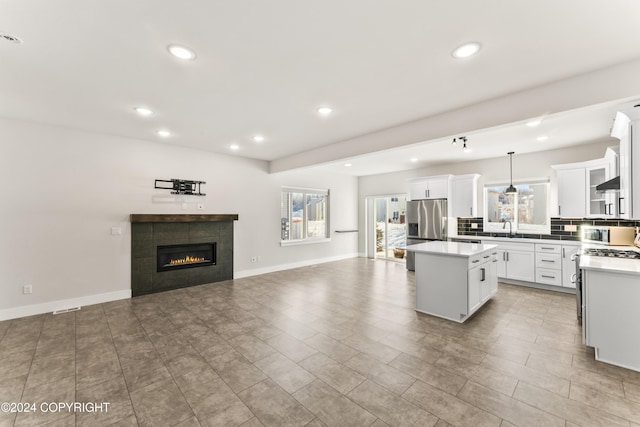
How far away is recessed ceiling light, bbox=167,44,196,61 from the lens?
2078 mm

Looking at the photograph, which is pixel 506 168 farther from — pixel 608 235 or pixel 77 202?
pixel 77 202

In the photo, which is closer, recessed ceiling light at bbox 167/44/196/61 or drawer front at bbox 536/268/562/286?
recessed ceiling light at bbox 167/44/196/61

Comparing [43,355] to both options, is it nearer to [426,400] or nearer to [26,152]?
[26,152]

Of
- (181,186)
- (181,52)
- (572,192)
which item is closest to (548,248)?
(572,192)

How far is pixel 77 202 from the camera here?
A: 13.7 ft

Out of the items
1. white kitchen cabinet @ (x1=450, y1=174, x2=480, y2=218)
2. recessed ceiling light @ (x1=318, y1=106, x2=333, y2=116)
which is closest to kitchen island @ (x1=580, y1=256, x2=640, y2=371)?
recessed ceiling light @ (x1=318, y1=106, x2=333, y2=116)

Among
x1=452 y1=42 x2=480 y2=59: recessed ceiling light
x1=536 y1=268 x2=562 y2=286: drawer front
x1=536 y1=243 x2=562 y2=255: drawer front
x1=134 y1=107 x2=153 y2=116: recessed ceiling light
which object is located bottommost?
x1=536 y1=268 x2=562 y2=286: drawer front

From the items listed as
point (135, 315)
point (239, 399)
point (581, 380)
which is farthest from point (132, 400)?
point (581, 380)

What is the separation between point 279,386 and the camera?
221 cm

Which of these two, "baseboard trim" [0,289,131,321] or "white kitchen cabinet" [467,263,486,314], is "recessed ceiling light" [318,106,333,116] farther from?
"baseboard trim" [0,289,131,321]

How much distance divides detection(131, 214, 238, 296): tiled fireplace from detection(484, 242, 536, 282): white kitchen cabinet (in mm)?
5451

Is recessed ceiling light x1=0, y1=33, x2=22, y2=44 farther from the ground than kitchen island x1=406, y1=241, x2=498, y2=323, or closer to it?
farther from the ground

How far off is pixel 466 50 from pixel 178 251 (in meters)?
5.33

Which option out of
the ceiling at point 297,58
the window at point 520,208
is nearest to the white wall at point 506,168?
the window at point 520,208
